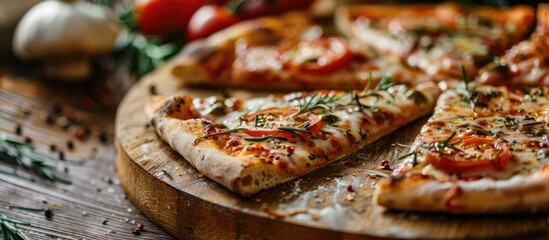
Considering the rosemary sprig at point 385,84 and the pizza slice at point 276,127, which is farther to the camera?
the rosemary sprig at point 385,84

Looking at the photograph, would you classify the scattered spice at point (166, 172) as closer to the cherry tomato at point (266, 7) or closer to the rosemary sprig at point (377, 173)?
the rosemary sprig at point (377, 173)

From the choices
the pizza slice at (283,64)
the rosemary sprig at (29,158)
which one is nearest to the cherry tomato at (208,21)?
the pizza slice at (283,64)

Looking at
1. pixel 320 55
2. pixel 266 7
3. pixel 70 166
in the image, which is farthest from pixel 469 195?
pixel 266 7

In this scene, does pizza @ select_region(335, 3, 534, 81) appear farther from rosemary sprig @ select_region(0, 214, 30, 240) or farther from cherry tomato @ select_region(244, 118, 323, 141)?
rosemary sprig @ select_region(0, 214, 30, 240)

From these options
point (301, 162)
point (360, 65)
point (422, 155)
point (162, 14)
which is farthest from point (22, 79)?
point (422, 155)

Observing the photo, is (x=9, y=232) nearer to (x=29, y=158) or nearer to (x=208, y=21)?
(x=29, y=158)
